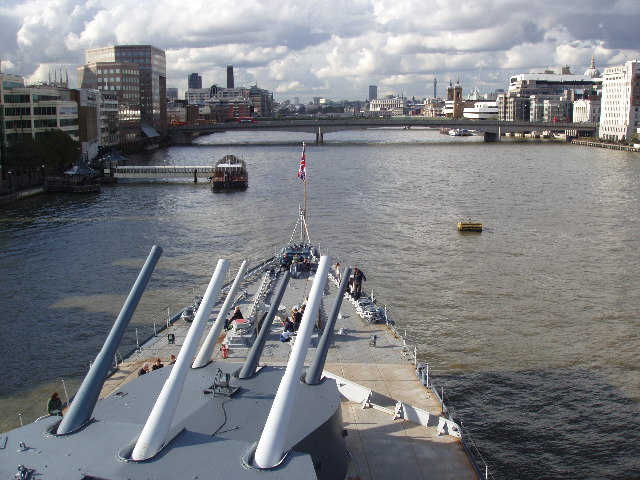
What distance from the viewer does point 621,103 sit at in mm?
119625

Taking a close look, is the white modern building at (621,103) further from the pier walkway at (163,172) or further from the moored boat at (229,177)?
the pier walkway at (163,172)

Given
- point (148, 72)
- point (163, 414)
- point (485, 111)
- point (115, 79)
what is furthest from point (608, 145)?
point (163, 414)

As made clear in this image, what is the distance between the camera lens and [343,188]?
57.6 metres

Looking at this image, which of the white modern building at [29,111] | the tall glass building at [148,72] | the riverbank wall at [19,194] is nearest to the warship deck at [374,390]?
the riverbank wall at [19,194]

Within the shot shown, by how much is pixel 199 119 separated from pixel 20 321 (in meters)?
179

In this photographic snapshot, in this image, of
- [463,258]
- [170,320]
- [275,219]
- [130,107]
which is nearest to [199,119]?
[130,107]

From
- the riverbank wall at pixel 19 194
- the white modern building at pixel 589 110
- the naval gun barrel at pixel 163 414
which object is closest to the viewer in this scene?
the naval gun barrel at pixel 163 414

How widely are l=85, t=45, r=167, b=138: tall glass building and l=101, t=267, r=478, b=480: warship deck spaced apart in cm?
11242

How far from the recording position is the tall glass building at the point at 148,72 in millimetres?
132750

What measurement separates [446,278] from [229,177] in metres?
34.0

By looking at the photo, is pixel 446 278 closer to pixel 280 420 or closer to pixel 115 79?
pixel 280 420

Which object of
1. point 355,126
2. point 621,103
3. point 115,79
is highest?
point 115,79

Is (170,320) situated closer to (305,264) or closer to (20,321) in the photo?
(305,264)

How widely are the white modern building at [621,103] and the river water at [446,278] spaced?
183 feet
